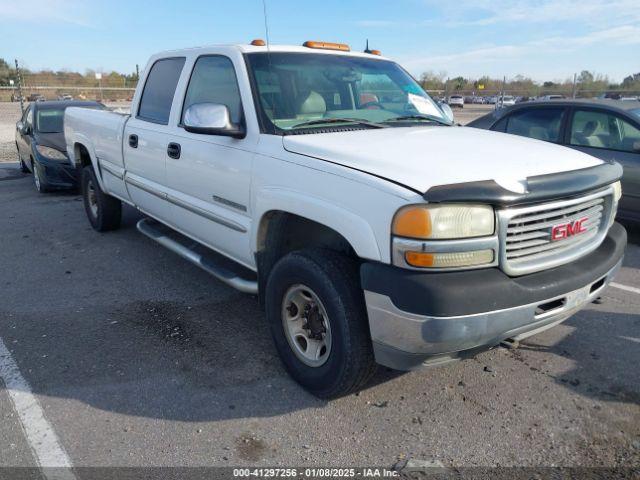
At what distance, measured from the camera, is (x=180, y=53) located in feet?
15.0

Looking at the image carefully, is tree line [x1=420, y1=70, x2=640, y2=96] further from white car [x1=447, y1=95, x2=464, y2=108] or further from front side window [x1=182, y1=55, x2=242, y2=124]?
front side window [x1=182, y1=55, x2=242, y2=124]

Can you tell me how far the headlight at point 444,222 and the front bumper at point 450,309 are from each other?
177mm

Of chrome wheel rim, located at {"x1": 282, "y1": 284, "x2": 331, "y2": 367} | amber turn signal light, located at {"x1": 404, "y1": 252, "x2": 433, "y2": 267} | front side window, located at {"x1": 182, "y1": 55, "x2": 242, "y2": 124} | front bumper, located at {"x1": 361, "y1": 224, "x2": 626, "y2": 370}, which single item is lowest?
chrome wheel rim, located at {"x1": 282, "y1": 284, "x2": 331, "y2": 367}

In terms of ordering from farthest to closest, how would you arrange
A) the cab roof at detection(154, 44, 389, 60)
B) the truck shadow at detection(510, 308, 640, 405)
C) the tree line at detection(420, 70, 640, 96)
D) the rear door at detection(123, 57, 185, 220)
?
the tree line at detection(420, 70, 640, 96) → the rear door at detection(123, 57, 185, 220) → the cab roof at detection(154, 44, 389, 60) → the truck shadow at detection(510, 308, 640, 405)

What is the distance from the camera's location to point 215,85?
13.2 feet

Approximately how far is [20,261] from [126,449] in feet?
12.6

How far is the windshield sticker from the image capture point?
4.17m

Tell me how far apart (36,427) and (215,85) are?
98.9 inches

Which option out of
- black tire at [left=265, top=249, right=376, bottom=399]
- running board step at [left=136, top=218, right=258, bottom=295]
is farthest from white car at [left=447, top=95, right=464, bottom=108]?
black tire at [left=265, top=249, right=376, bottom=399]

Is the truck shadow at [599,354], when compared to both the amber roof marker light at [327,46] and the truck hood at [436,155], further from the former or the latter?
the amber roof marker light at [327,46]

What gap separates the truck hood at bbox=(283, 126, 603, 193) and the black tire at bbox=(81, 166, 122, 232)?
3935 mm

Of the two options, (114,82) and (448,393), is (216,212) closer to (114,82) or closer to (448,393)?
(448,393)

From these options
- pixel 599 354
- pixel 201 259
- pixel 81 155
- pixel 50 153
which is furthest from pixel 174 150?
pixel 50 153

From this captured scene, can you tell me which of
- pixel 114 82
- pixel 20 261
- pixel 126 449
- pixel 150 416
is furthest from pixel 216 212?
pixel 114 82
